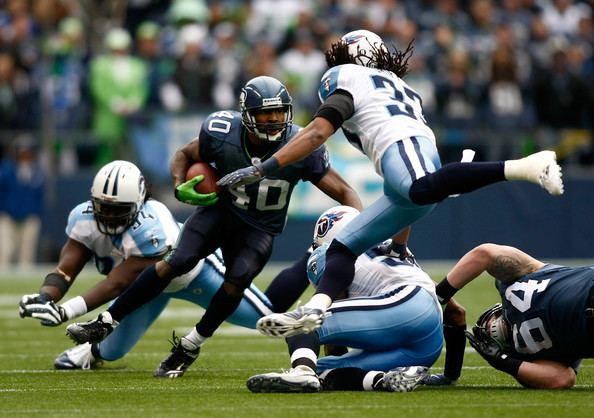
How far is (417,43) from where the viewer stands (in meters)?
16.2

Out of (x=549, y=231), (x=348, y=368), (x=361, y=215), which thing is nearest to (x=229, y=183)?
(x=361, y=215)

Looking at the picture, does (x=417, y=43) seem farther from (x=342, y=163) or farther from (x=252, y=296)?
(x=252, y=296)

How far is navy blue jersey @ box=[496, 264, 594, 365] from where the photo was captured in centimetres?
561

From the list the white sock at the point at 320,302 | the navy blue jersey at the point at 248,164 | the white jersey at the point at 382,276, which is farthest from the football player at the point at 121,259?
the white sock at the point at 320,302

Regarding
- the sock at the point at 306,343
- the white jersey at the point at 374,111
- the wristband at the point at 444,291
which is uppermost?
the white jersey at the point at 374,111

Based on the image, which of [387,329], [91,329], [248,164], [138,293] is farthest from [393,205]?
[91,329]

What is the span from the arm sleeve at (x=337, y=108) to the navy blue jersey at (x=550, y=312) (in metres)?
1.16

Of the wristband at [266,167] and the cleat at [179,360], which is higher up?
the wristband at [266,167]

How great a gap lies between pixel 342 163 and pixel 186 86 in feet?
Result: 7.02

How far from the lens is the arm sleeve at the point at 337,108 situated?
571cm

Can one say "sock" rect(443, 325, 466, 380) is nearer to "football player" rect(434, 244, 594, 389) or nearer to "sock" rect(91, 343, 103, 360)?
"football player" rect(434, 244, 594, 389)

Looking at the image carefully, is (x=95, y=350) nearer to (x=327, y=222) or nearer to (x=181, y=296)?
(x=181, y=296)

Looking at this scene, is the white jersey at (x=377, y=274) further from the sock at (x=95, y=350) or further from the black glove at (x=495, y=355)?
the sock at (x=95, y=350)

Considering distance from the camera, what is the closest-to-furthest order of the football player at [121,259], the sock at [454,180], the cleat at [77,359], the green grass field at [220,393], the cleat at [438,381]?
1. the green grass field at [220,393]
2. the sock at [454,180]
3. the cleat at [438,381]
4. the football player at [121,259]
5. the cleat at [77,359]
